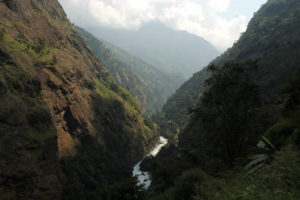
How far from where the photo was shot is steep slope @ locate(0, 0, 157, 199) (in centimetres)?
5988

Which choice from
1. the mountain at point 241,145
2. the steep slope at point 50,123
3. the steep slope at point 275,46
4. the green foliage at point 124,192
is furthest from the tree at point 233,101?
the steep slope at point 50,123

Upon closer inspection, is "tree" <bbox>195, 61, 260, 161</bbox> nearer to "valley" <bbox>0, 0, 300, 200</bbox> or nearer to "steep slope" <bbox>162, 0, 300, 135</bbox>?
"valley" <bbox>0, 0, 300, 200</bbox>

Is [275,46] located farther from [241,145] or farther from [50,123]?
[50,123]

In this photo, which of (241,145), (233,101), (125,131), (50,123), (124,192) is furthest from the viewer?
(125,131)

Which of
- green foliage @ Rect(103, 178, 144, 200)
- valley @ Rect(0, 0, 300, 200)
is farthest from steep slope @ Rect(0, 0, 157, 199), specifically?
green foliage @ Rect(103, 178, 144, 200)

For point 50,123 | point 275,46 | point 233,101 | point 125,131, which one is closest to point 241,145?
point 233,101

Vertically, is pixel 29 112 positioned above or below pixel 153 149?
above

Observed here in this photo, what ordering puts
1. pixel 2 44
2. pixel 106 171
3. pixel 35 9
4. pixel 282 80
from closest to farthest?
pixel 2 44 < pixel 282 80 < pixel 106 171 < pixel 35 9

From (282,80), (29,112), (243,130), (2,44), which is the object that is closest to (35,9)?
(2,44)

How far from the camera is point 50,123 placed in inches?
2960

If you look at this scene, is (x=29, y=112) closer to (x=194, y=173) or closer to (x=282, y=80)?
(x=194, y=173)

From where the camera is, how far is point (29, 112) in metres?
68.1

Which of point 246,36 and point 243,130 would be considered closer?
point 243,130

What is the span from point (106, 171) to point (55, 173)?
28.3m
